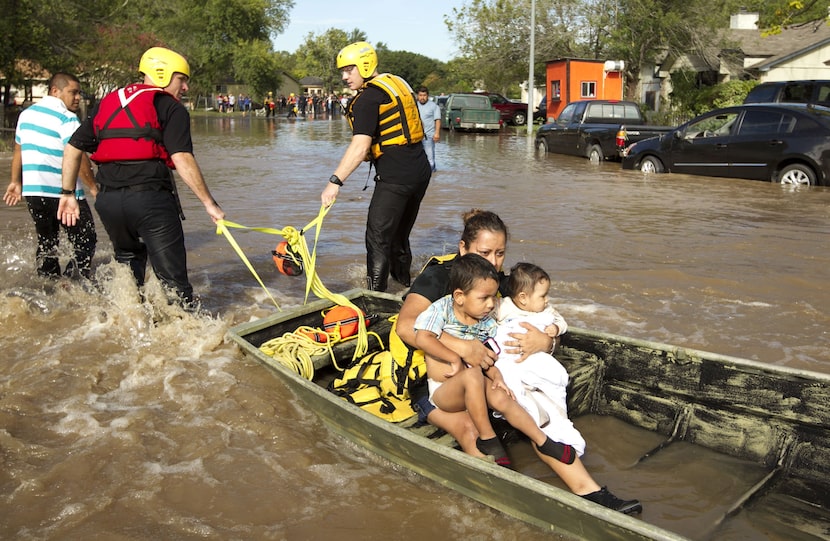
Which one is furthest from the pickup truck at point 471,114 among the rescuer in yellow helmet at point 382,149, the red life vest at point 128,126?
the red life vest at point 128,126

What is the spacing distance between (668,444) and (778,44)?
3495 cm

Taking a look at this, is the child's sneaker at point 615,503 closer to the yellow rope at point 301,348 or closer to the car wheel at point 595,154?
the yellow rope at point 301,348

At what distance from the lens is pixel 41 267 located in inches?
267

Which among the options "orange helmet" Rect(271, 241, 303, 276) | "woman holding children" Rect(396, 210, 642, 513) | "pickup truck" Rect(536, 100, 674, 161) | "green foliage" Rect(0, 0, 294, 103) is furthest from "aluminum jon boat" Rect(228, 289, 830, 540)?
"green foliage" Rect(0, 0, 294, 103)

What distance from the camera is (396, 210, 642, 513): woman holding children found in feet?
12.2

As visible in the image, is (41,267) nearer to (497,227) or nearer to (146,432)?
(146,432)

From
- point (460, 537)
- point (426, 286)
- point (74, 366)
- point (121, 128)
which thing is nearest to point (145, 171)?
point (121, 128)

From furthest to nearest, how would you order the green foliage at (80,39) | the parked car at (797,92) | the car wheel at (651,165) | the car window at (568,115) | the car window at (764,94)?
the green foliage at (80,39), the car window at (568,115), the car window at (764,94), the parked car at (797,92), the car wheel at (651,165)

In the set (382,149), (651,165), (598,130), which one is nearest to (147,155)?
(382,149)

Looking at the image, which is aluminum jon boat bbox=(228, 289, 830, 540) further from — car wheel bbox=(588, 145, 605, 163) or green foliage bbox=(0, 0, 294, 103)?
green foliage bbox=(0, 0, 294, 103)

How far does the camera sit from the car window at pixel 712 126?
14.7m

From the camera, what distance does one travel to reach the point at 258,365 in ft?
18.0

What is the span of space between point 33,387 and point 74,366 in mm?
396

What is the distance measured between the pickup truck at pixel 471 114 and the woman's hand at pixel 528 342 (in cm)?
2850
